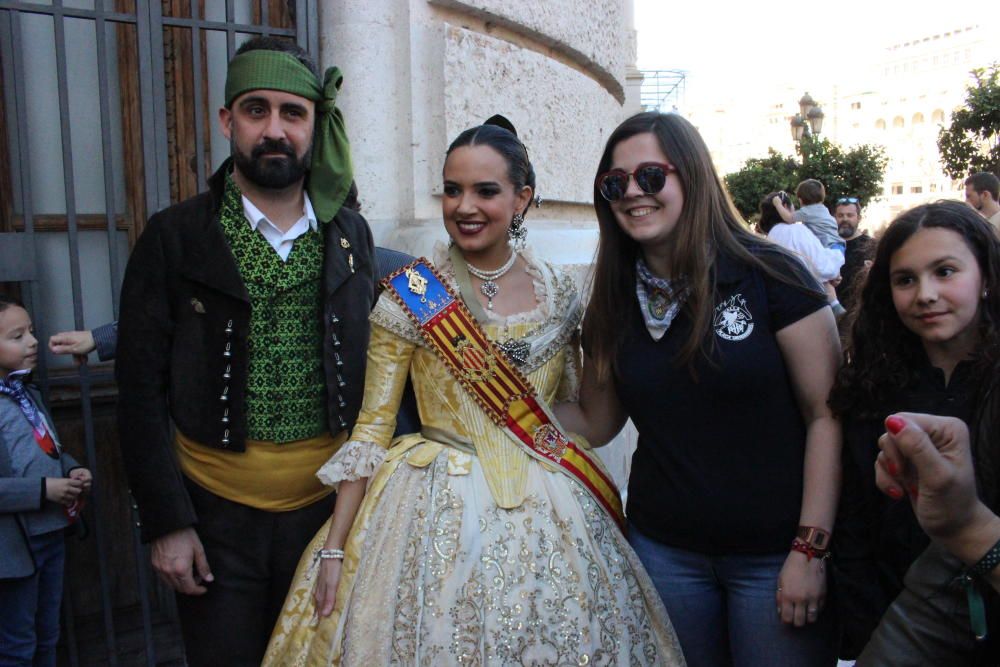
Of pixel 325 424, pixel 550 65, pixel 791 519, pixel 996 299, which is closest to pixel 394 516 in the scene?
pixel 325 424

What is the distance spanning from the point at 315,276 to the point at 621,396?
859mm

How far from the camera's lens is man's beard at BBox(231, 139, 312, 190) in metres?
2.20

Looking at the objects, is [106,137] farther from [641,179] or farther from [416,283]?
[641,179]

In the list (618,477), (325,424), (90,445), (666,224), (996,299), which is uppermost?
(666,224)

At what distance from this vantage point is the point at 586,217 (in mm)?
4156

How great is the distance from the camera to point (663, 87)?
17.1 metres

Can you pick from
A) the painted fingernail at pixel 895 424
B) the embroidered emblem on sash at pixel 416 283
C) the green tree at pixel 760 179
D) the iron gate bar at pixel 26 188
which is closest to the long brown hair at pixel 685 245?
the embroidered emblem on sash at pixel 416 283

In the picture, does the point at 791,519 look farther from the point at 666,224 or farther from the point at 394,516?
the point at 394,516

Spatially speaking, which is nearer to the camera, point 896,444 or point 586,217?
point 896,444

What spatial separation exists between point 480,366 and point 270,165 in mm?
759

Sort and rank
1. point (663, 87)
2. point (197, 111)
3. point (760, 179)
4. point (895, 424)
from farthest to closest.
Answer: point (760, 179) → point (663, 87) → point (197, 111) → point (895, 424)

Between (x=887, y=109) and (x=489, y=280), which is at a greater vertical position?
(x=887, y=109)

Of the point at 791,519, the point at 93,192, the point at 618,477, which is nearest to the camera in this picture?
the point at 791,519

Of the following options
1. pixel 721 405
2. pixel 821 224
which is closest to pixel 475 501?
pixel 721 405
